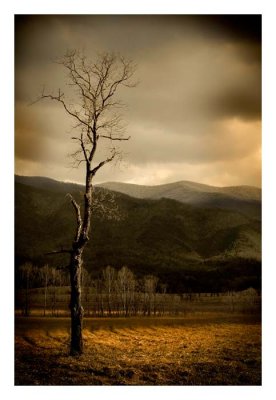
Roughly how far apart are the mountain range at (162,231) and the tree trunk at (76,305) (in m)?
0.44

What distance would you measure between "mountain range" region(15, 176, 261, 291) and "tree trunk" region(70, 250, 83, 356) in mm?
443

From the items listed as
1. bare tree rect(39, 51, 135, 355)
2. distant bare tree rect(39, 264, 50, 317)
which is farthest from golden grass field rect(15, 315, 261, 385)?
bare tree rect(39, 51, 135, 355)

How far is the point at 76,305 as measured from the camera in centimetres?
698

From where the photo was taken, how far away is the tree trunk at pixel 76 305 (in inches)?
275

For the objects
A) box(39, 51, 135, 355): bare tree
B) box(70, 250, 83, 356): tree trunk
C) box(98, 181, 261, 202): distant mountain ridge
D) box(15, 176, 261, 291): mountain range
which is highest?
box(39, 51, 135, 355): bare tree

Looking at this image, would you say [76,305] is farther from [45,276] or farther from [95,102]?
[95,102]

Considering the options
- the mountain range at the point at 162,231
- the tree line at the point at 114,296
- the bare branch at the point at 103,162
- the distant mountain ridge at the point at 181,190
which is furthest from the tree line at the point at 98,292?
the bare branch at the point at 103,162

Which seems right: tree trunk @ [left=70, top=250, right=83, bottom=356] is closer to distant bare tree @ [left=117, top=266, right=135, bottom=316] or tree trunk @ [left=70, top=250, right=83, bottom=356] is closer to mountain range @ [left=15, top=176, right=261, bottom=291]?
mountain range @ [left=15, top=176, right=261, bottom=291]

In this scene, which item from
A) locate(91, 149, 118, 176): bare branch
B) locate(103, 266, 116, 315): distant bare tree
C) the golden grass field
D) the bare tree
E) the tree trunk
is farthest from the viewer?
locate(103, 266, 116, 315): distant bare tree

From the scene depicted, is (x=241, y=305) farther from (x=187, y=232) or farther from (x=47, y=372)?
(x=47, y=372)

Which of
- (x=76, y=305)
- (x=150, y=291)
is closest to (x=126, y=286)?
(x=150, y=291)

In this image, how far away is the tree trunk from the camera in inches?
275
